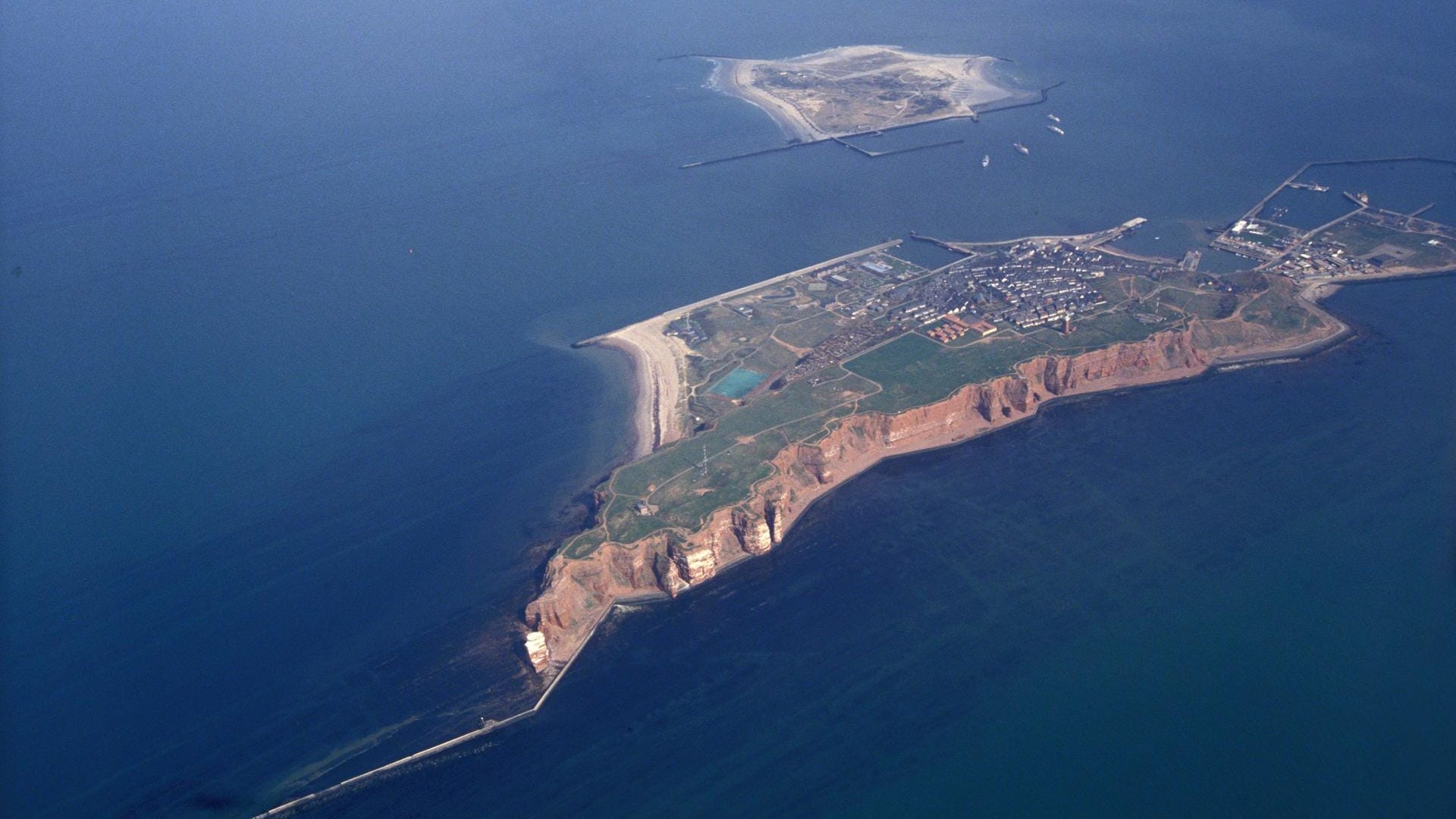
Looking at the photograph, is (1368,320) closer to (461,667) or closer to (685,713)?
(685,713)

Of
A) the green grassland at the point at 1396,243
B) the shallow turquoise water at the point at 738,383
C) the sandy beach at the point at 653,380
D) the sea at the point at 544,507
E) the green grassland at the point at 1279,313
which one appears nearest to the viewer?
the sea at the point at 544,507

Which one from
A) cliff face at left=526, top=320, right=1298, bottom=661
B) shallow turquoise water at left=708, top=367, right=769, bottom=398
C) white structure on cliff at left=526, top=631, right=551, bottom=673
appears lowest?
white structure on cliff at left=526, top=631, right=551, bottom=673

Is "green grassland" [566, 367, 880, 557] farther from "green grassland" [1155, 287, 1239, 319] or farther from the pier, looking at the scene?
the pier

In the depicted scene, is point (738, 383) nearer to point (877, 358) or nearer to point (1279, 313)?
point (877, 358)

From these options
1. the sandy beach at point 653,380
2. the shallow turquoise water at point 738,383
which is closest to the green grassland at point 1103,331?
the shallow turquoise water at point 738,383

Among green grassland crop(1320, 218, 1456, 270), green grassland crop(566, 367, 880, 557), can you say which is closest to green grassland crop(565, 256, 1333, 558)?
green grassland crop(566, 367, 880, 557)

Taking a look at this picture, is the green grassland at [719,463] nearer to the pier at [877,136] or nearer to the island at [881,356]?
the island at [881,356]

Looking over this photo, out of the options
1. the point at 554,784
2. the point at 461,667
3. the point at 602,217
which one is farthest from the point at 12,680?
the point at 602,217
